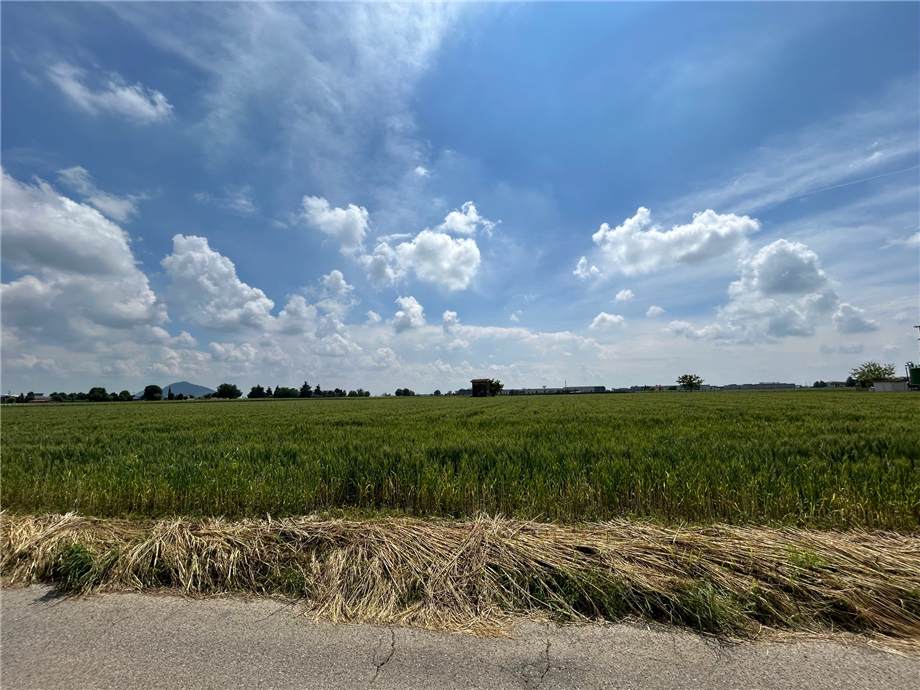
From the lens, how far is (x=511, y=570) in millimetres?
3629

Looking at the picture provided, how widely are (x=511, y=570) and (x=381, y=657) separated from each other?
4.58ft

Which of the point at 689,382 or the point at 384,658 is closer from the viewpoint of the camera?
the point at 384,658

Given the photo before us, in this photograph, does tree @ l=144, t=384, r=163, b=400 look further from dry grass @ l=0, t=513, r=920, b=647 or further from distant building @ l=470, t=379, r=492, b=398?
dry grass @ l=0, t=513, r=920, b=647

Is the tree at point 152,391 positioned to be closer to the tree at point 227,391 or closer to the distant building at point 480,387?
the tree at point 227,391

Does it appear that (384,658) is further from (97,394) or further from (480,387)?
(97,394)

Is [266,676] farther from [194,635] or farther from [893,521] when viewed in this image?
[893,521]

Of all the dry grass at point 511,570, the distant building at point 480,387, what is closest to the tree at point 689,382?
the distant building at point 480,387

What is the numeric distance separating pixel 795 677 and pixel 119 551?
18.9 feet

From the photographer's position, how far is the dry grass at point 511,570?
3088mm

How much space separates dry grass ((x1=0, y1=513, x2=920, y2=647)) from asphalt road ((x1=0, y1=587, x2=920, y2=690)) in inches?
10.2

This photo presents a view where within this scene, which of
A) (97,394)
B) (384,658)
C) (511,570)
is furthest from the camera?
(97,394)

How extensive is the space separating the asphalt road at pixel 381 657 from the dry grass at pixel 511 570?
0.85 feet

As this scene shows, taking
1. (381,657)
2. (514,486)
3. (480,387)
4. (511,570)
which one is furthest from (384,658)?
(480,387)

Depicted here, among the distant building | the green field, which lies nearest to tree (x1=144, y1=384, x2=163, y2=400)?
the distant building
